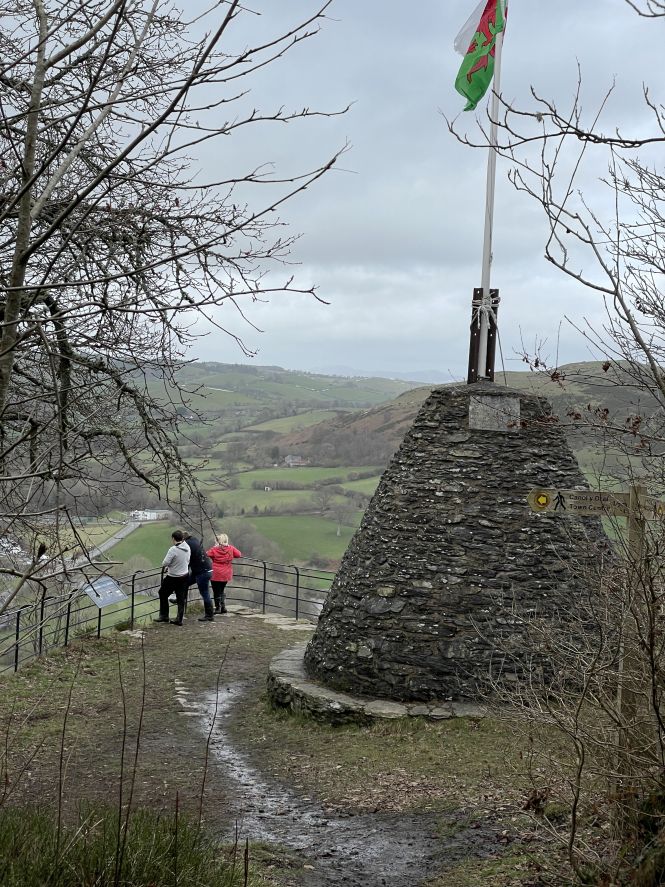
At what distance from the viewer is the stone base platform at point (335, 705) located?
829cm

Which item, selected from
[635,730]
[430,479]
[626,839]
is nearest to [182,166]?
[430,479]

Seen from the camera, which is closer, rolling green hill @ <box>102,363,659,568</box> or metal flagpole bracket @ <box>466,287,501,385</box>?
metal flagpole bracket @ <box>466,287,501,385</box>

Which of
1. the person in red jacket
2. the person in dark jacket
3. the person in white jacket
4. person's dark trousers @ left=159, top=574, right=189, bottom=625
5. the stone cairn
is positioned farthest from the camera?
the person in red jacket

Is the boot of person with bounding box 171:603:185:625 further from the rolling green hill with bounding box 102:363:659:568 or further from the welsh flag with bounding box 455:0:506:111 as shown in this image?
the welsh flag with bounding box 455:0:506:111

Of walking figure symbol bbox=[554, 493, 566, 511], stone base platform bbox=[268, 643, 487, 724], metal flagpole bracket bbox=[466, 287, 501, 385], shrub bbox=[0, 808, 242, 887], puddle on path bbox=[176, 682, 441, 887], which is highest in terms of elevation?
metal flagpole bracket bbox=[466, 287, 501, 385]

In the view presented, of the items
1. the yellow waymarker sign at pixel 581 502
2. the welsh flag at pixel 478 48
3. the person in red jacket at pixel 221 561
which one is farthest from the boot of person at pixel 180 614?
the yellow waymarker sign at pixel 581 502

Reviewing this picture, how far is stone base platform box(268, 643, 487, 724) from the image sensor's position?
27.2 feet

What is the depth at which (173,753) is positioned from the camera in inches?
327

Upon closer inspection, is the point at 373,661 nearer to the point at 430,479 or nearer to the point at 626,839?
the point at 430,479

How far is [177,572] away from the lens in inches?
527

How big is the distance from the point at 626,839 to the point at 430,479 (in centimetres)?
517

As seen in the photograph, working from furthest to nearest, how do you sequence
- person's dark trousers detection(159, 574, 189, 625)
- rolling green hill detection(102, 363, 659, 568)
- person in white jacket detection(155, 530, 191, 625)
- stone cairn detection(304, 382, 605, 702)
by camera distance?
rolling green hill detection(102, 363, 659, 568), person's dark trousers detection(159, 574, 189, 625), person in white jacket detection(155, 530, 191, 625), stone cairn detection(304, 382, 605, 702)

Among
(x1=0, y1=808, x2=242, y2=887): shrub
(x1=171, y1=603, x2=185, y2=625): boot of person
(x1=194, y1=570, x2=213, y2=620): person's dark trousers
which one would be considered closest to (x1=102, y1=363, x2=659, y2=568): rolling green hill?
(x1=194, y1=570, x2=213, y2=620): person's dark trousers

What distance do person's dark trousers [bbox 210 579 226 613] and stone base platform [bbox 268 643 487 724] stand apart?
16.3 ft
